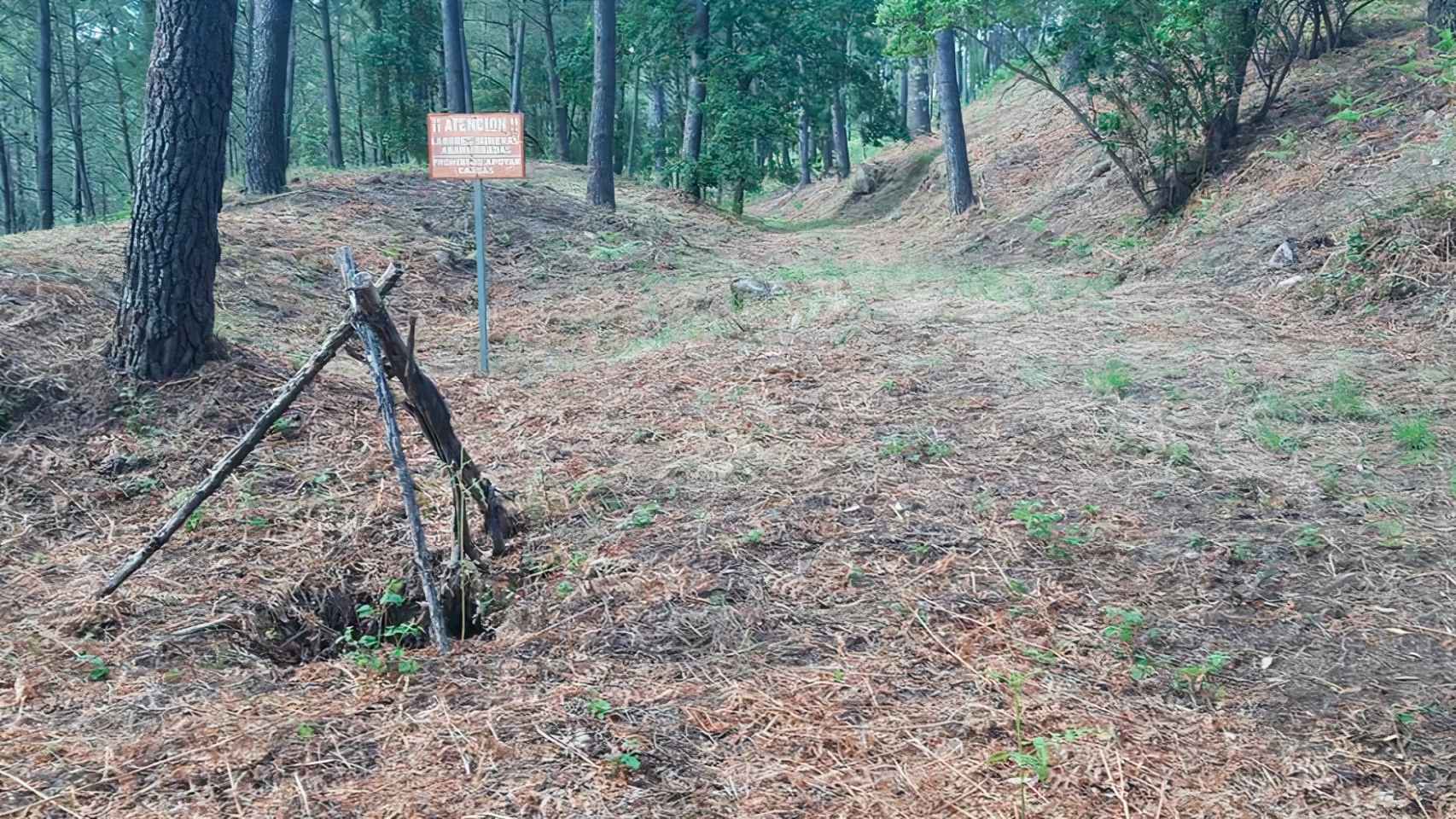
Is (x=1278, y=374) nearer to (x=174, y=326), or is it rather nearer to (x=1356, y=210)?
(x=1356, y=210)

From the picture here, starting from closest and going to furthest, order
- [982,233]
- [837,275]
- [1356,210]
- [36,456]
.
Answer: [36,456], [1356,210], [837,275], [982,233]

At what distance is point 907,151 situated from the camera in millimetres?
22953

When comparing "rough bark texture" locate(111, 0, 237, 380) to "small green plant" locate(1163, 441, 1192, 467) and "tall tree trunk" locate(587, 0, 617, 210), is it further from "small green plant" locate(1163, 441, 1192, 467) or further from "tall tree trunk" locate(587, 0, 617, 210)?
"tall tree trunk" locate(587, 0, 617, 210)

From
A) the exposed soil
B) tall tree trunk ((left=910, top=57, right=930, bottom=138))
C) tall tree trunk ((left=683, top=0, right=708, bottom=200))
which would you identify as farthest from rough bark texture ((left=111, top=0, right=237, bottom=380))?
tall tree trunk ((left=910, top=57, right=930, bottom=138))

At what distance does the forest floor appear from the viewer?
2572mm

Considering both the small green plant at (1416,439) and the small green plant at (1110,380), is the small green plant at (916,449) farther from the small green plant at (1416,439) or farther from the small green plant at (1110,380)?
the small green plant at (1416,439)

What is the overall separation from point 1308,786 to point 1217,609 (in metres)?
0.94

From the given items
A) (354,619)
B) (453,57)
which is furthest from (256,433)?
(453,57)

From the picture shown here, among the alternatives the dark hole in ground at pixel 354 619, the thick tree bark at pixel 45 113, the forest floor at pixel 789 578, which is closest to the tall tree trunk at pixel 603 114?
the forest floor at pixel 789 578

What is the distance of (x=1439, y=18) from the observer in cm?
1009

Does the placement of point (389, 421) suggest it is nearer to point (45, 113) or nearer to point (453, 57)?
point (453, 57)

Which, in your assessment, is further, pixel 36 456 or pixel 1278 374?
pixel 1278 374

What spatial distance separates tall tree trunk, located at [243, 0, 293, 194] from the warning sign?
5901 millimetres

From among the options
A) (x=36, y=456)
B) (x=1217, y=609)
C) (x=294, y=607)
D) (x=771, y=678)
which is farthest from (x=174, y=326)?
(x=1217, y=609)
